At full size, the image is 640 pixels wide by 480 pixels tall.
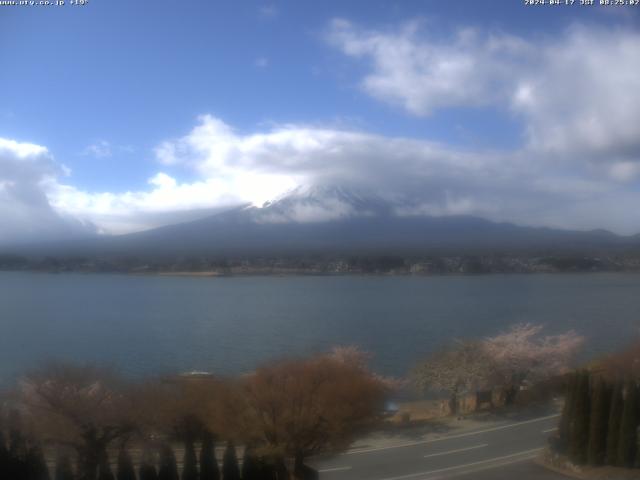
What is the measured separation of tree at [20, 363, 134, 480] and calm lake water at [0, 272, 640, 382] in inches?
121

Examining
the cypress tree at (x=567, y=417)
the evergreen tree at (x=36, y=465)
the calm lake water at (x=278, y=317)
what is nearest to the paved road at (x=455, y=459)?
the cypress tree at (x=567, y=417)

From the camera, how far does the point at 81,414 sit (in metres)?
4.92

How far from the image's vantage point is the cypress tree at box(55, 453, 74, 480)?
4.61m

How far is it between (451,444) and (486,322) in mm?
10338

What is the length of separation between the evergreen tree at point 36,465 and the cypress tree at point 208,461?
1186 mm

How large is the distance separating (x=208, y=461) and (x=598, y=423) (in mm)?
3516

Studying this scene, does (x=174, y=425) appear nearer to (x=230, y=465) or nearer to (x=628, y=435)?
(x=230, y=465)

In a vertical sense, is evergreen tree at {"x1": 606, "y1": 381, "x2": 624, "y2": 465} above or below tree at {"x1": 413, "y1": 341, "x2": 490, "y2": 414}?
above

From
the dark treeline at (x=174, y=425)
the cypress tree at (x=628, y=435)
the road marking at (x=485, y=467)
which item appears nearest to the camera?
the dark treeline at (x=174, y=425)

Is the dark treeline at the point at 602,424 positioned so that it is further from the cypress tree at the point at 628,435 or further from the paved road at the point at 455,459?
the paved road at the point at 455,459

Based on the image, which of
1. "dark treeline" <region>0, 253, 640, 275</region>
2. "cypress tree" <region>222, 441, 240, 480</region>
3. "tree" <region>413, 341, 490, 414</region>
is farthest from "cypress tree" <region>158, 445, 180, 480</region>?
"dark treeline" <region>0, 253, 640, 275</region>

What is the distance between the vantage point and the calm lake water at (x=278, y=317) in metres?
12.1

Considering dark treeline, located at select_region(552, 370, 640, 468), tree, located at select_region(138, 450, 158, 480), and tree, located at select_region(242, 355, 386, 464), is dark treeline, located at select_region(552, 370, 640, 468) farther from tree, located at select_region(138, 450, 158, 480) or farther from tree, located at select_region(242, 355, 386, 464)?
tree, located at select_region(138, 450, 158, 480)

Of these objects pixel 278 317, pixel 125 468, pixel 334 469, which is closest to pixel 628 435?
pixel 334 469
